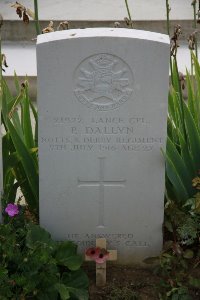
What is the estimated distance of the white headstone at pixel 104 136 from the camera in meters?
2.63

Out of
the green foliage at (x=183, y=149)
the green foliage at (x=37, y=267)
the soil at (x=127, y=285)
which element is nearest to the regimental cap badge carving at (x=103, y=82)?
the green foliage at (x=183, y=149)

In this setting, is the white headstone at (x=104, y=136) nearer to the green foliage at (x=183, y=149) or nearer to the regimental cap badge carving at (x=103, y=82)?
the regimental cap badge carving at (x=103, y=82)

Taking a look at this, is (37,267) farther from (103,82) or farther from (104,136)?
(103,82)

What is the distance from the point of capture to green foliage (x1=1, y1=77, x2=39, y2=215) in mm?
2965

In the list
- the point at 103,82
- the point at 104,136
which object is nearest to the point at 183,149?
the point at 104,136

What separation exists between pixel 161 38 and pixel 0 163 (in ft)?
2.93

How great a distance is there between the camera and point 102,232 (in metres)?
2.94

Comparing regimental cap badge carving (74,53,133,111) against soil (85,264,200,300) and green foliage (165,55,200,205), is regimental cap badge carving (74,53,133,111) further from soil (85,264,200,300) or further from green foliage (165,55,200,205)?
soil (85,264,200,300)

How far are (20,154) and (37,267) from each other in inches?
24.9

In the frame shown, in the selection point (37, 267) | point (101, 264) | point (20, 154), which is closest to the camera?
point (37, 267)

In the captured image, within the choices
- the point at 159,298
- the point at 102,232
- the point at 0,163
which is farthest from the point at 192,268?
the point at 0,163

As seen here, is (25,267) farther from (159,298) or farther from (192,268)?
(192,268)

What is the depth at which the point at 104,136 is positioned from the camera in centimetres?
277

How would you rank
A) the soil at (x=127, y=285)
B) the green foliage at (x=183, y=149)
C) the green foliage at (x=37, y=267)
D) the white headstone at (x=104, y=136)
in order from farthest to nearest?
the green foliage at (x=183, y=149) → the soil at (x=127, y=285) → the white headstone at (x=104, y=136) → the green foliage at (x=37, y=267)
